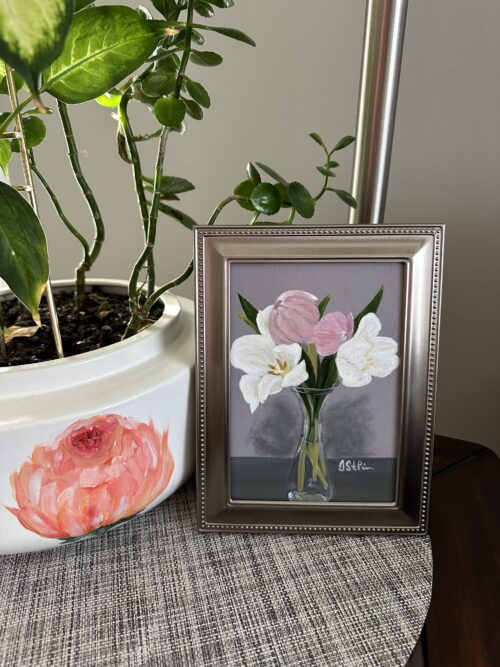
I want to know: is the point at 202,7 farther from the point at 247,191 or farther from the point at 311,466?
the point at 311,466

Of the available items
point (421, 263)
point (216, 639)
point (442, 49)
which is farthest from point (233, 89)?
point (216, 639)

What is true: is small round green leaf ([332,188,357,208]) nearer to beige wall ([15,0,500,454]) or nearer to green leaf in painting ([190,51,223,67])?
green leaf in painting ([190,51,223,67])

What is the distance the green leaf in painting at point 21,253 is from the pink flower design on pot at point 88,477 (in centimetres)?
11

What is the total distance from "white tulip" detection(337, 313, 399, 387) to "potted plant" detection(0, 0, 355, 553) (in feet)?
0.37

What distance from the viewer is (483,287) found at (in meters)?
0.86

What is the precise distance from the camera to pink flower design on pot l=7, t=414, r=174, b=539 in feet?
1.49

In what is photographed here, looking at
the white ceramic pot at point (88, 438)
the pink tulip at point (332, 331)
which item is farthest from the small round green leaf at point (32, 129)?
the pink tulip at point (332, 331)

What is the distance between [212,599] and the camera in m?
0.48

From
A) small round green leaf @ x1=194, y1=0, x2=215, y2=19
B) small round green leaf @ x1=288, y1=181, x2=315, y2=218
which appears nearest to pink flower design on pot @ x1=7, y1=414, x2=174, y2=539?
small round green leaf @ x1=288, y1=181, x2=315, y2=218

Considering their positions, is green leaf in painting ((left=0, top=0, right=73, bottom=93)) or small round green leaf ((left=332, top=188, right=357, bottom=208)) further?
small round green leaf ((left=332, top=188, right=357, bottom=208))

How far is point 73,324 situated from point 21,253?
21 cm

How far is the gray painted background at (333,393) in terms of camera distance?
1.71 feet

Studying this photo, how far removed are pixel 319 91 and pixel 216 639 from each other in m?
0.66
